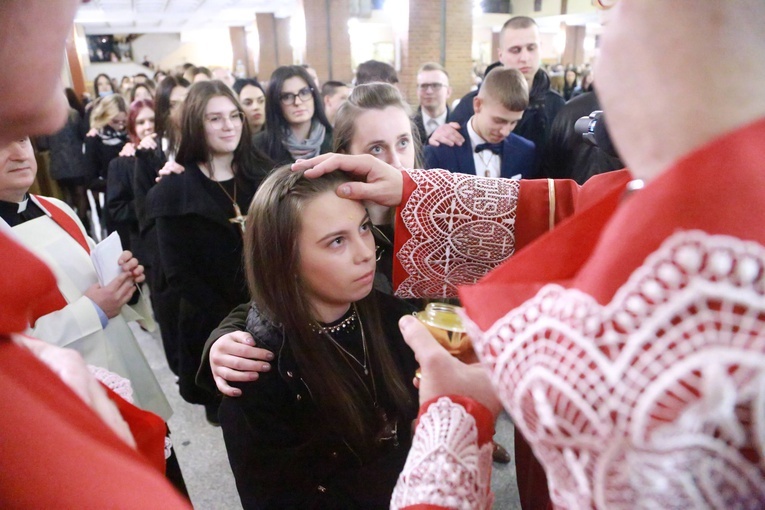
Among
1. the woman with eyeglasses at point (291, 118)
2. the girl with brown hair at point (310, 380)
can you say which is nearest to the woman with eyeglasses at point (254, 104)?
the woman with eyeglasses at point (291, 118)

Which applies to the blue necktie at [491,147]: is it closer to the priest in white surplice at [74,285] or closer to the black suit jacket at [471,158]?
the black suit jacket at [471,158]

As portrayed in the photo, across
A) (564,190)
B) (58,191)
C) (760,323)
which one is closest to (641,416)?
(760,323)

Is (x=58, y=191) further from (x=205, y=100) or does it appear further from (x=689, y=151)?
(x=689, y=151)

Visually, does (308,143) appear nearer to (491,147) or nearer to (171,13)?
(491,147)

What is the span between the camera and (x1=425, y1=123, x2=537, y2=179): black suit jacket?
2.77m

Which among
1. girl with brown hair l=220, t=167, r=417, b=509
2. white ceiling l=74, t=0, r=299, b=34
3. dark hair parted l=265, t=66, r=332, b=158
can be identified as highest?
white ceiling l=74, t=0, r=299, b=34

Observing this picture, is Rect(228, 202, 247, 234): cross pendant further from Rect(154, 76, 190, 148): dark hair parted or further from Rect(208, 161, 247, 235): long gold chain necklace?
Rect(154, 76, 190, 148): dark hair parted

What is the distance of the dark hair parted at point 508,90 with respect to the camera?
8.88 ft

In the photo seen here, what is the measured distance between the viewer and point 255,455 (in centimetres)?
130

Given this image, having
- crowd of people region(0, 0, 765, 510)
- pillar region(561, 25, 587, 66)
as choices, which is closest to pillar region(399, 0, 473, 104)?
crowd of people region(0, 0, 765, 510)

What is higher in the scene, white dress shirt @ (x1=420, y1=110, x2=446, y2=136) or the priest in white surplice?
white dress shirt @ (x1=420, y1=110, x2=446, y2=136)

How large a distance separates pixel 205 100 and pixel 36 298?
86.0 inches

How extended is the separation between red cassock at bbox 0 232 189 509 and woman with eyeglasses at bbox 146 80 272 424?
186 centimetres

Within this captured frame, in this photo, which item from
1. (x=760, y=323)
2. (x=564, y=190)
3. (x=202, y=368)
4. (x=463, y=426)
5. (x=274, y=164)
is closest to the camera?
(x=760, y=323)
